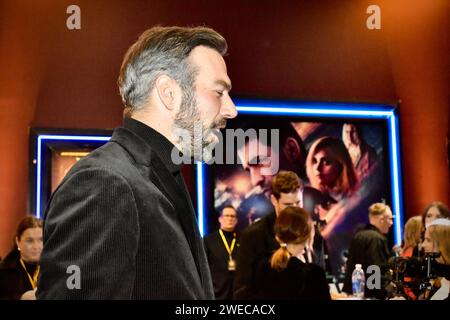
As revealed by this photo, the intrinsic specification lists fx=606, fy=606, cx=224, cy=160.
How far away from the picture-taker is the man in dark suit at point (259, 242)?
8.82ft

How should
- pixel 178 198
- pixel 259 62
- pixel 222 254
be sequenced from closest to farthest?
pixel 178 198 < pixel 222 254 < pixel 259 62

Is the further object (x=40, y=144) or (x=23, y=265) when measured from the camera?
(x=40, y=144)

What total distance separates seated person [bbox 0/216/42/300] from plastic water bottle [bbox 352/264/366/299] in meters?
1.81

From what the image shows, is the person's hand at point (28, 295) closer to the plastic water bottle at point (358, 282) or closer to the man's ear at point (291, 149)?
the plastic water bottle at point (358, 282)

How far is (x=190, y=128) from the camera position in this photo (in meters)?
1.18

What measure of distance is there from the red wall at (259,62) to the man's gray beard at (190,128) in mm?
3460

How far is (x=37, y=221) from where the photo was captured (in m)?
3.22

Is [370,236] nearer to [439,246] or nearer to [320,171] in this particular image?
[320,171]

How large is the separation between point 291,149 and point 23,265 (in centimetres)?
234

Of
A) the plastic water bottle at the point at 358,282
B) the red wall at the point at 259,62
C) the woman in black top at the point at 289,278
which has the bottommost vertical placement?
the plastic water bottle at the point at 358,282

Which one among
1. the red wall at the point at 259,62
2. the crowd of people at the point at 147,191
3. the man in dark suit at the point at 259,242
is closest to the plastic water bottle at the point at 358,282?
the man in dark suit at the point at 259,242

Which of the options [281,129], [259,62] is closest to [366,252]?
[281,129]

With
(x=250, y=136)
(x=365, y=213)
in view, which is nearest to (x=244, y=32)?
(x=250, y=136)

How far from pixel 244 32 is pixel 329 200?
4.92 feet
